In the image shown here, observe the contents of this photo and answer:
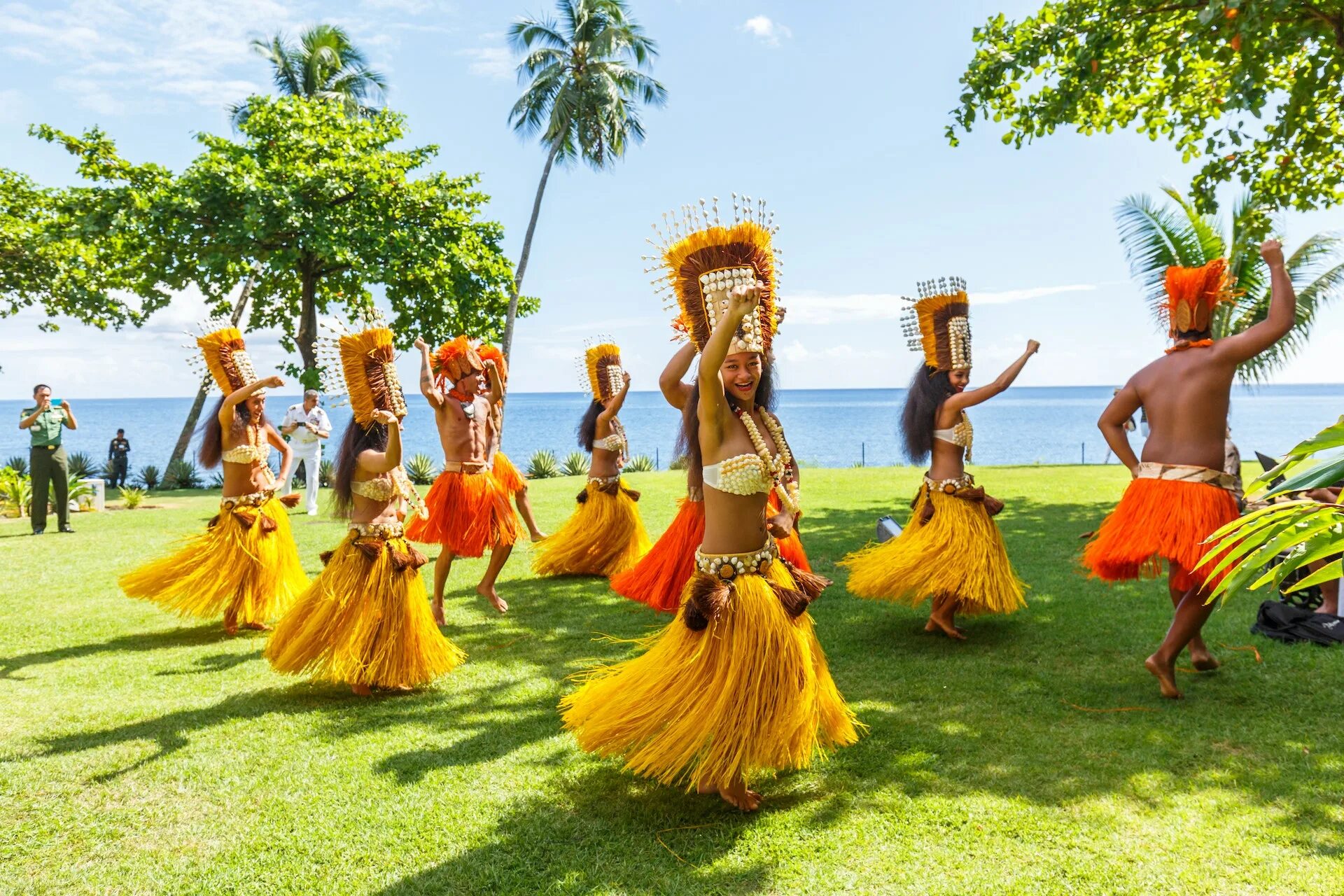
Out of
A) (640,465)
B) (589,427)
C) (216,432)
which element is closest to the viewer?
(216,432)

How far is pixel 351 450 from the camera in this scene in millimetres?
4586

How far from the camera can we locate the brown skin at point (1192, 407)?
12.9 feet

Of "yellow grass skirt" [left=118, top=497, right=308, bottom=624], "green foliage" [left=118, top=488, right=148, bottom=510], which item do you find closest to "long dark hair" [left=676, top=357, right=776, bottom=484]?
"yellow grass skirt" [left=118, top=497, right=308, bottom=624]

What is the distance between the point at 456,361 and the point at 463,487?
0.89 meters

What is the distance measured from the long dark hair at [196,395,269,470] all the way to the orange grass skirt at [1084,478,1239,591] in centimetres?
530

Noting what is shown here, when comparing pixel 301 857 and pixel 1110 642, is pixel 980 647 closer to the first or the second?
pixel 1110 642

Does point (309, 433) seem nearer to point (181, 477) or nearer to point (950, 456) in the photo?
point (181, 477)

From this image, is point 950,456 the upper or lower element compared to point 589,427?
lower

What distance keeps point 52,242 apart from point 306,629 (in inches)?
516

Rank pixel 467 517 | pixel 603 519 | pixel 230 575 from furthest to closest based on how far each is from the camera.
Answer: pixel 603 519 → pixel 467 517 → pixel 230 575

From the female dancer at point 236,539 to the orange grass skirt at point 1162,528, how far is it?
4918mm

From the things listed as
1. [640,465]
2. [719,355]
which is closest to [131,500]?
[640,465]

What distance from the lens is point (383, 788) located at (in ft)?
10.9

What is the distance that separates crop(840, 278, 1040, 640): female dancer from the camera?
4816 millimetres
